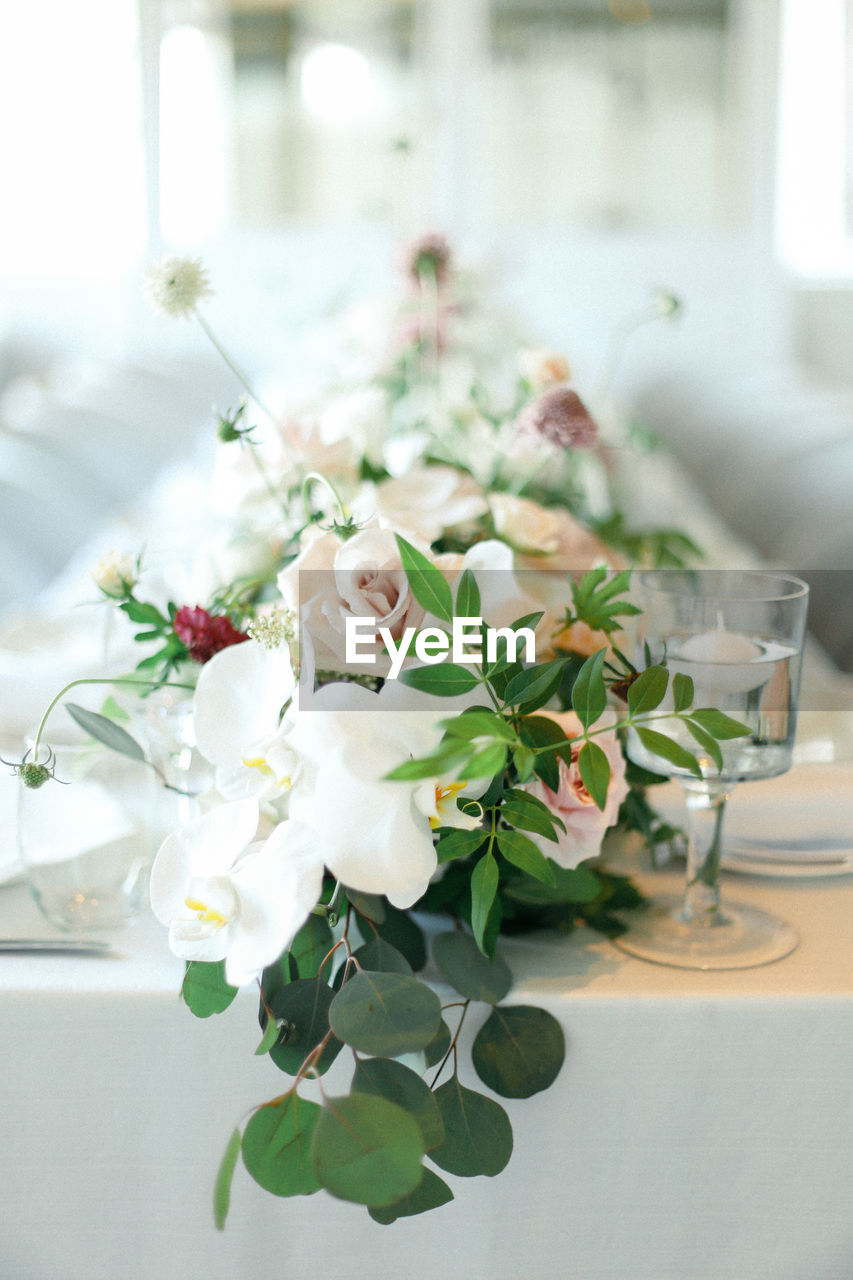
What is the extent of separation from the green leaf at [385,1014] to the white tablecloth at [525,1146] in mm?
75

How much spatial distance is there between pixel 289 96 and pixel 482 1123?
3371 millimetres

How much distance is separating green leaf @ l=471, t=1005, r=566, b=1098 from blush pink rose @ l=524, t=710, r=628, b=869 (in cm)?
6

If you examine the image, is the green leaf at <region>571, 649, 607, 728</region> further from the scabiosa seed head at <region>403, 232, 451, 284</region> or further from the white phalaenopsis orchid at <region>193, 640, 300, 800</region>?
the scabiosa seed head at <region>403, 232, 451, 284</region>

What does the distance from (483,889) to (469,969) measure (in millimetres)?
67

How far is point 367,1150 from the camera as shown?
1.11 feet

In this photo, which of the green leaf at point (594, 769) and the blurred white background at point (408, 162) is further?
the blurred white background at point (408, 162)

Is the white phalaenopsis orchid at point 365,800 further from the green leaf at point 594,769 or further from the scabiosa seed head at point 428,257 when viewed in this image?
the scabiosa seed head at point 428,257

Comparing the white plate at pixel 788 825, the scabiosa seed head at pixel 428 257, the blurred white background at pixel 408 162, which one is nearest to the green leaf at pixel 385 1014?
the white plate at pixel 788 825

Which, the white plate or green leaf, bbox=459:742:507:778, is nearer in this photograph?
green leaf, bbox=459:742:507:778

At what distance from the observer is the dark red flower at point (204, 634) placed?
0.46 m

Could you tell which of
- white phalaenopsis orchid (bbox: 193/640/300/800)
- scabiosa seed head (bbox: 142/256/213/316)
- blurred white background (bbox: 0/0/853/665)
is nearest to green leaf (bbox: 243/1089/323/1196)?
white phalaenopsis orchid (bbox: 193/640/300/800)

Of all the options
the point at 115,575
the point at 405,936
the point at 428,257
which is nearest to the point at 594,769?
the point at 405,936

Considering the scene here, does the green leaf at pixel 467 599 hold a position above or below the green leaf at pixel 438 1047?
above

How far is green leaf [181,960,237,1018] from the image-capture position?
400 mm
